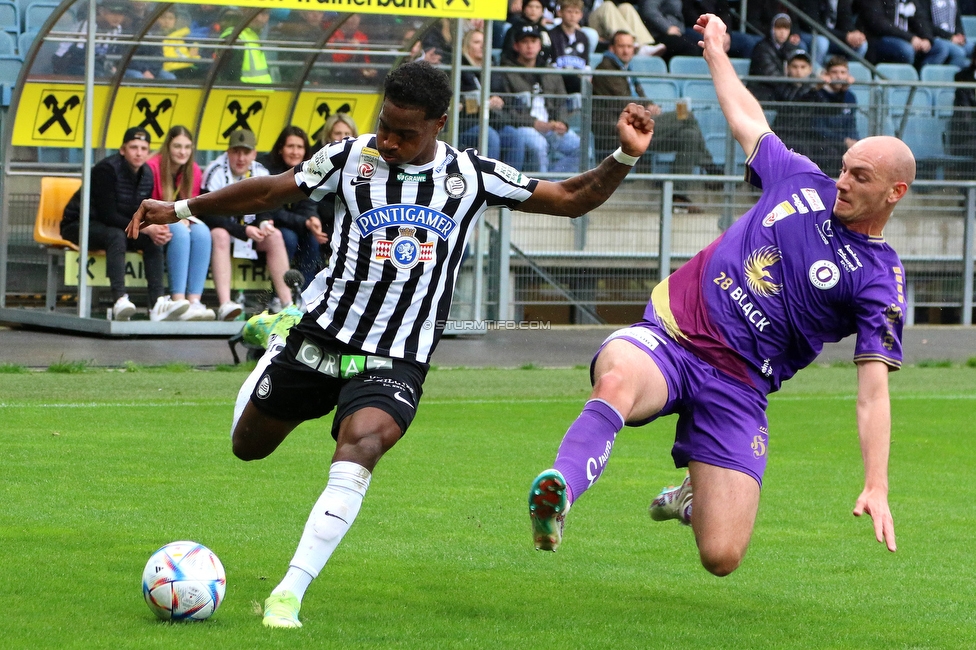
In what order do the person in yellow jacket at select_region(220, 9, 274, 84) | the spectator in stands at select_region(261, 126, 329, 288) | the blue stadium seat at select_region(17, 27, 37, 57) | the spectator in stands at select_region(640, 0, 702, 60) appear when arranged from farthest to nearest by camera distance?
the spectator in stands at select_region(640, 0, 702, 60), the blue stadium seat at select_region(17, 27, 37, 57), the person in yellow jacket at select_region(220, 9, 274, 84), the spectator in stands at select_region(261, 126, 329, 288)

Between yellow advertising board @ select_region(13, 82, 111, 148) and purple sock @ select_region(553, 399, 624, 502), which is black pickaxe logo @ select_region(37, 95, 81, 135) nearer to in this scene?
yellow advertising board @ select_region(13, 82, 111, 148)

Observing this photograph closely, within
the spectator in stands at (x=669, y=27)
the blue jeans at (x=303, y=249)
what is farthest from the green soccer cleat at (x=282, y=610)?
the spectator in stands at (x=669, y=27)

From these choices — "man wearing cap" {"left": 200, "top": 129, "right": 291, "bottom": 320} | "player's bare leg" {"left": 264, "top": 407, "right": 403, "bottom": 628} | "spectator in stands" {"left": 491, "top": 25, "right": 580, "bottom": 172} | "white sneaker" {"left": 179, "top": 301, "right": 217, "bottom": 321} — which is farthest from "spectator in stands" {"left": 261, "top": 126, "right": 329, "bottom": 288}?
"player's bare leg" {"left": 264, "top": 407, "right": 403, "bottom": 628}

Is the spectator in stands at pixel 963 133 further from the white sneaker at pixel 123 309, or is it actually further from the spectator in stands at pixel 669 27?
the white sneaker at pixel 123 309

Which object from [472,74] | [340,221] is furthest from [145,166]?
[340,221]

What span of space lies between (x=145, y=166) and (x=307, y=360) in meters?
9.14

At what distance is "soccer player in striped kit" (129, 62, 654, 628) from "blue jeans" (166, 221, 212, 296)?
8479 mm

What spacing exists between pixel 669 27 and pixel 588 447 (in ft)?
52.3

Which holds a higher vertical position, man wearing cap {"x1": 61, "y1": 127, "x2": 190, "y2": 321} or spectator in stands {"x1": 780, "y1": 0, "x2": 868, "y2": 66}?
spectator in stands {"x1": 780, "y1": 0, "x2": 868, "y2": 66}

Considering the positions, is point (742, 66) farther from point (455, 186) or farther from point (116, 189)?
point (455, 186)

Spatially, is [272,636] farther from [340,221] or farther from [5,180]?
[5,180]

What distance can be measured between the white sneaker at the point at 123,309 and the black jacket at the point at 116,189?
0.73m

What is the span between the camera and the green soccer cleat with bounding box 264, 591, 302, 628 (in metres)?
4.87

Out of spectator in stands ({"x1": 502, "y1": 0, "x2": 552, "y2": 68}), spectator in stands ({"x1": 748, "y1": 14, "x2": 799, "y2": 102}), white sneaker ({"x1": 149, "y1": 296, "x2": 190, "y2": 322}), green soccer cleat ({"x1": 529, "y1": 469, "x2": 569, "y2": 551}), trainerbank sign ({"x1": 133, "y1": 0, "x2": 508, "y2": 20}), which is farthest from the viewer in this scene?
spectator in stands ({"x1": 748, "y1": 14, "x2": 799, "y2": 102})
